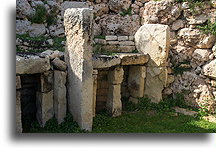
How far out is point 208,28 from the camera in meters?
7.58

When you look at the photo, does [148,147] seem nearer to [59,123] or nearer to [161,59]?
[59,123]

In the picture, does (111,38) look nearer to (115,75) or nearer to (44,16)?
(115,75)

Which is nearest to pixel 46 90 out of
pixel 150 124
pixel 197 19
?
pixel 150 124

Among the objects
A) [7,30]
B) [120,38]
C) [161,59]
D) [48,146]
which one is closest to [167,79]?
[161,59]

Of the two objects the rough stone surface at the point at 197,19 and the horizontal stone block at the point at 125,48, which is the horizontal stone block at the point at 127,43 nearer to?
the horizontal stone block at the point at 125,48

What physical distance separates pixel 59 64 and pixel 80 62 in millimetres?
617

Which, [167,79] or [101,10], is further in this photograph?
[101,10]

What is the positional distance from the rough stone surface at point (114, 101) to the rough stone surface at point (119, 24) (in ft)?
7.91

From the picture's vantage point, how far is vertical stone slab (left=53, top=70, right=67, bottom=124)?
5.93 metres

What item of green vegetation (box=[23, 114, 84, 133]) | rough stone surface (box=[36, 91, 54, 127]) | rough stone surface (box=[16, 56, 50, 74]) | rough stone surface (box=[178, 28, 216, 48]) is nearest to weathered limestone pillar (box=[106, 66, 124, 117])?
green vegetation (box=[23, 114, 84, 133])

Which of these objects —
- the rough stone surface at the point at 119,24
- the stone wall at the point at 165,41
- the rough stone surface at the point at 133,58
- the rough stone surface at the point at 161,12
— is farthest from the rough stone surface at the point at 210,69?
the rough stone surface at the point at 119,24

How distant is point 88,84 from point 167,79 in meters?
3.36

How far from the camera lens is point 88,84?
18.5ft

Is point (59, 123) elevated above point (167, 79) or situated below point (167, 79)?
below
